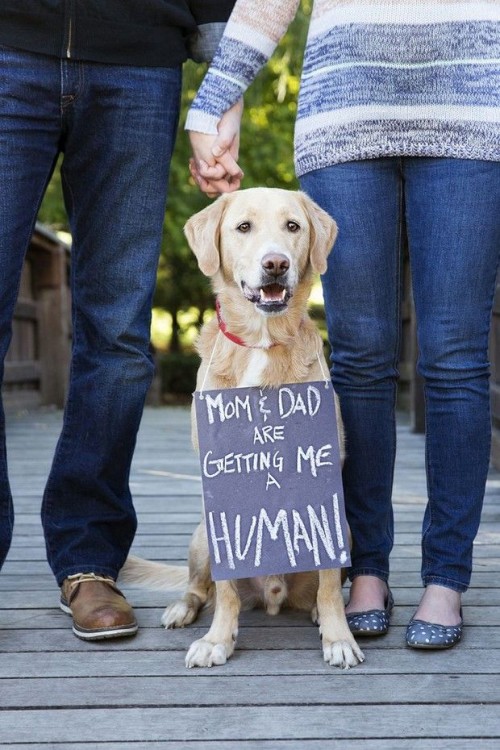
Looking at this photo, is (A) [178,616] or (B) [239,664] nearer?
(B) [239,664]

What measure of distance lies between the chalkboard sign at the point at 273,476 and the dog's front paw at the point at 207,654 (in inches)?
8.3

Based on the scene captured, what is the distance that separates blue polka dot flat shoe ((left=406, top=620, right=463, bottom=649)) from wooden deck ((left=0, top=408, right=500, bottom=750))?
24mm

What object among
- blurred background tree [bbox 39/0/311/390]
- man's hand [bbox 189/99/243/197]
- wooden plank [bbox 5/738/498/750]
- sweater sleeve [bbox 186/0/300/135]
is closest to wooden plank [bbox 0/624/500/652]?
wooden plank [bbox 5/738/498/750]

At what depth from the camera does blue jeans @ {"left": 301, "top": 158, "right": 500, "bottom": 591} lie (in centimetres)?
219

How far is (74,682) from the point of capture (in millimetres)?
2031

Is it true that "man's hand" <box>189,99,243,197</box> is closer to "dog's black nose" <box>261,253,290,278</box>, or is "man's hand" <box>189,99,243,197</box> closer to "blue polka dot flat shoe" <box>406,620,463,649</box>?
"dog's black nose" <box>261,253,290,278</box>

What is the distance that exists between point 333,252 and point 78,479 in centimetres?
92

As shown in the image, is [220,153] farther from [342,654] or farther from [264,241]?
[342,654]

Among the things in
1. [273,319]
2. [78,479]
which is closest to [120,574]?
[78,479]

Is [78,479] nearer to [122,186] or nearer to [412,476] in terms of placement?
[122,186]

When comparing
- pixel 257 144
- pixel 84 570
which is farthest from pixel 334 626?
pixel 257 144

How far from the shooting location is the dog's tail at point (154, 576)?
2705 mm

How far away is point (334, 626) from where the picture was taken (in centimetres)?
222

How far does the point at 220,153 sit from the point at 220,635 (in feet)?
3.93
